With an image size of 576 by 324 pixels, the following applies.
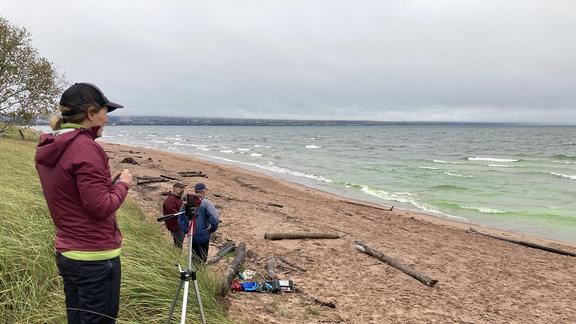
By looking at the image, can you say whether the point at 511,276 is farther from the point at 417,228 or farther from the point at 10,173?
the point at 10,173

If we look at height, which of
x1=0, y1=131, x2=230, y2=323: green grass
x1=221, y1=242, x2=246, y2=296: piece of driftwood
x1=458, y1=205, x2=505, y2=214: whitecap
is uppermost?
x1=0, y1=131, x2=230, y2=323: green grass

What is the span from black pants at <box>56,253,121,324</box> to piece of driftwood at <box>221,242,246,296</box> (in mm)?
3312

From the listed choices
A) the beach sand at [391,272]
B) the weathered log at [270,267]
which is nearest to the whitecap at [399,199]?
the beach sand at [391,272]

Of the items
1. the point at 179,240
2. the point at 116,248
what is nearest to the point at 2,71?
the point at 179,240

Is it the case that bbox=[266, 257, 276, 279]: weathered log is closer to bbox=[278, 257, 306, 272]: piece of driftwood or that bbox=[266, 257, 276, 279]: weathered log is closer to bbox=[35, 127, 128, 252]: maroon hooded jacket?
bbox=[278, 257, 306, 272]: piece of driftwood

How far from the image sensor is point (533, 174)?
112ft

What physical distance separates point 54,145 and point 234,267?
5095mm

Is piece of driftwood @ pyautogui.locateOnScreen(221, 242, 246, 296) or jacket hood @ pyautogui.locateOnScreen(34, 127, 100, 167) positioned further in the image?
piece of driftwood @ pyautogui.locateOnScreen(221, 242, 246, 296)

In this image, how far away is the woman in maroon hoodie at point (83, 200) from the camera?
2.44 m

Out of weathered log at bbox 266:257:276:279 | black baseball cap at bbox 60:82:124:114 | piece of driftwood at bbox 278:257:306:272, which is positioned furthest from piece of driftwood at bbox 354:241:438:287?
black baseball cap at bbox 60:82:124:114

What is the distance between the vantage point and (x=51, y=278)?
4473 mm

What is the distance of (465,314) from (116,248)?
6300 millimetres

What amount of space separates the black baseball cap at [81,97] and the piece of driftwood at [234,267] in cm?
402

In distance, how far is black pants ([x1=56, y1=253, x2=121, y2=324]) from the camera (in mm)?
2605
